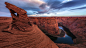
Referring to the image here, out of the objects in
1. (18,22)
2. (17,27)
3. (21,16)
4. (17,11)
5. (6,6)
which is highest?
(6,6)

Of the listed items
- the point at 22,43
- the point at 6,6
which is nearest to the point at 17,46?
the point at 22,43

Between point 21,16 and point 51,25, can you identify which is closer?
point 21,16

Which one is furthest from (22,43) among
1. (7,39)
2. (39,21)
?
(39,21)

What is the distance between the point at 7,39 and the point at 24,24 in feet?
10.1

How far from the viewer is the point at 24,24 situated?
23.4ft

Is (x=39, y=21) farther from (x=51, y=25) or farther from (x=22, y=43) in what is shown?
(x=22, y=43)

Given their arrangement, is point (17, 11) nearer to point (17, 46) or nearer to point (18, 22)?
point (18, 22)

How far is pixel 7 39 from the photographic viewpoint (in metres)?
4.72

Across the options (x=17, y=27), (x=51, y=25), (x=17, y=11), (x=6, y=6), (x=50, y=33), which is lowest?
(x=50, y=33)

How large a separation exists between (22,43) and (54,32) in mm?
21400

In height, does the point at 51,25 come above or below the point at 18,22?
below

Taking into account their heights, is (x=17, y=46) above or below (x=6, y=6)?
below

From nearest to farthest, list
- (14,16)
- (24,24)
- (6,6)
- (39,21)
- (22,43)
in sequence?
1. (22,43)
2. (6,6)
3. (14,16)
4. (24,24)
5. (39,21)

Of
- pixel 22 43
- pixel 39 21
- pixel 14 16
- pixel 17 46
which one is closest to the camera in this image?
pixel 17 46
